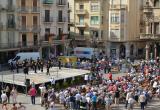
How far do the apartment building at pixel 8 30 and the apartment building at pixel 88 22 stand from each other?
16.3 metres

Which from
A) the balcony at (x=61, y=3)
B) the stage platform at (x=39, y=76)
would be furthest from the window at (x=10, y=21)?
the stage platform at (x=39, y=76)

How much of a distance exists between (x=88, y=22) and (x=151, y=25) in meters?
11.2

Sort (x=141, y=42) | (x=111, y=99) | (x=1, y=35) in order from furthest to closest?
(x=141, y=42), (x=1, y=35), (x=111, y=99)

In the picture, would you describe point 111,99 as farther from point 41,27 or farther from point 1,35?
point 41,27

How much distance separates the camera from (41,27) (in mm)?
72750

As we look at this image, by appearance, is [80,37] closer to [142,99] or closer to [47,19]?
[47,19]

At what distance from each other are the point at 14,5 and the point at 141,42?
86.7 feet

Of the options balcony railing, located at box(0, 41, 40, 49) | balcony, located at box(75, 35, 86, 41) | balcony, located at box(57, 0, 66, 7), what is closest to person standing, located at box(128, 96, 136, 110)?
balcony railing, located at box(0, 41, 40, 49)

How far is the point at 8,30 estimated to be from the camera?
6662 centimetres

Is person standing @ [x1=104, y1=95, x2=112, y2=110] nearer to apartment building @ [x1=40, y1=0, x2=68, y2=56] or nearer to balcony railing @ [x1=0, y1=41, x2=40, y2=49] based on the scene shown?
balcony railing @ [x1=0, y1=41, x2=40, y2=49]

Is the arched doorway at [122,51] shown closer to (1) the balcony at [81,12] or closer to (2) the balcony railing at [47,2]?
(1) the balcony at [81,12]

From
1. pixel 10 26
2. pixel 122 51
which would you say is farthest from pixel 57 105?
pixel 122 51

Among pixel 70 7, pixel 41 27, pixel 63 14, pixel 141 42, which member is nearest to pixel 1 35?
pixel 41 27

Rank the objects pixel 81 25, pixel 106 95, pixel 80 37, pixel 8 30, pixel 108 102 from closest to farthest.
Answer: pixel 108 102 < pixel 106 95 < pixel 8 30 < pixel 81 25 < pixel 80 37
